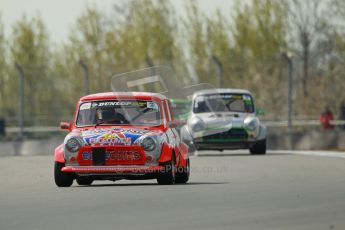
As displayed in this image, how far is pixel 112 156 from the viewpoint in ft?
58.7

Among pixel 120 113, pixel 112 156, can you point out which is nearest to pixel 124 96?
pixel 120 113

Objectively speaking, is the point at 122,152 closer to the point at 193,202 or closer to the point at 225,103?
the point at 193,202

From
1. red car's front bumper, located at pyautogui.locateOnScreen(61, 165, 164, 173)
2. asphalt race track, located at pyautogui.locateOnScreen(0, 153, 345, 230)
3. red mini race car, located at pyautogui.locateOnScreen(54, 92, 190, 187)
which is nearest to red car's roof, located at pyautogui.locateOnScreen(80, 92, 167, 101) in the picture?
red mini race car, located at pyautogui.locateOnScreen(54, 92, 190, 187)

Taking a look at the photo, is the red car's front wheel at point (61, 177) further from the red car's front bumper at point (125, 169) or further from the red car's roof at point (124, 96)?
the red car's roof at point (124, 96)

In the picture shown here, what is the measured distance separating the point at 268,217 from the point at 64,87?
52.9 metres

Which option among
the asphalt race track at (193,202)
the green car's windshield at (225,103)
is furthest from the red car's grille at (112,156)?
the green car's windshield at (225,103)

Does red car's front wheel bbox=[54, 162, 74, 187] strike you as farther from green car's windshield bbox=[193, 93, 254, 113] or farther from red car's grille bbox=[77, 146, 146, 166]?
green car's windshield bbox=[193, 93, 254, 113]

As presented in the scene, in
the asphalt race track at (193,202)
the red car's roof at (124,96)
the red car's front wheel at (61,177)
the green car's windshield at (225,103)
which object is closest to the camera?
the asphalt race track at (193,202)

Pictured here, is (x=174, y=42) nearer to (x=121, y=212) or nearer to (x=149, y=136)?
(x=149, y=136)

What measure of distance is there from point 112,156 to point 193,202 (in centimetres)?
354

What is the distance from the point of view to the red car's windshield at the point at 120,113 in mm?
19000

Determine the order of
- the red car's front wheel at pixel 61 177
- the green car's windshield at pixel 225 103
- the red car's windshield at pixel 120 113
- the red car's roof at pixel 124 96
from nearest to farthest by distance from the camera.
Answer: the red car's front wheel at pixel 61 177, the red car's windshield at pixel 120 113, the red car's roof at pixel 124 96, the green car's windshield at pixel 225 103

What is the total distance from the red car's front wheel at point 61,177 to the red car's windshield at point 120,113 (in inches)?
43.4

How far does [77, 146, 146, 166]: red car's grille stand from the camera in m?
17.8
